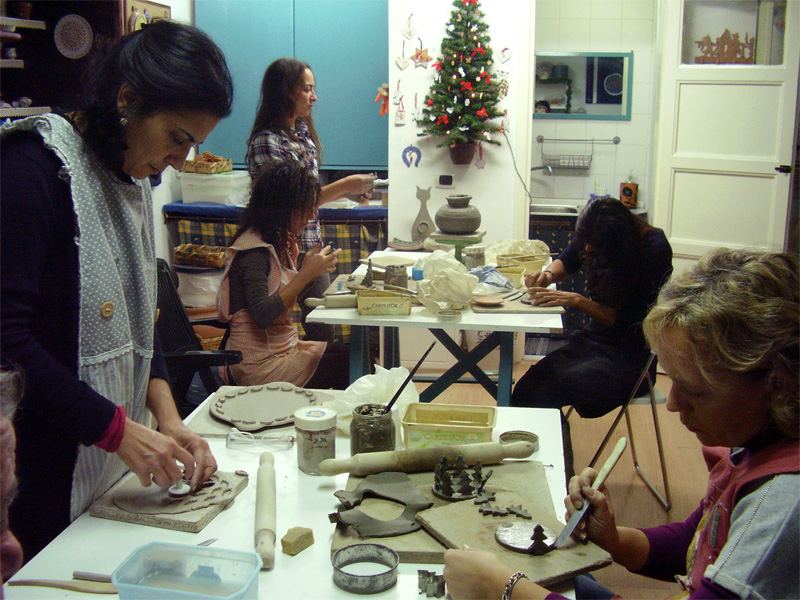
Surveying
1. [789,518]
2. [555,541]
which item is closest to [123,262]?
[555,541]

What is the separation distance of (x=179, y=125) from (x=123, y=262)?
0.32 metres

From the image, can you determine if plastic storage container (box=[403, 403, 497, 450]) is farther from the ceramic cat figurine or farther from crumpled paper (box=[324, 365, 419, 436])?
the ceramic cat figurine

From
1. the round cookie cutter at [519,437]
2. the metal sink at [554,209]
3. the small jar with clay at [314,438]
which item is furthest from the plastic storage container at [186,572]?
the metal sink at [554,209]

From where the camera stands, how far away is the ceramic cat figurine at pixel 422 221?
184 inches

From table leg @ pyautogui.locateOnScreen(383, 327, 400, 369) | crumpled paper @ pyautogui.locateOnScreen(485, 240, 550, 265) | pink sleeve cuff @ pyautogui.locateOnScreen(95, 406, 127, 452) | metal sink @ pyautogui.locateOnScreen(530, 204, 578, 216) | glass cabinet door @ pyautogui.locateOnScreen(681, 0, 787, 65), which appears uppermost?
glass cabinet door @ pyautogui.locateOnScreen(681, 0, 787, 65)

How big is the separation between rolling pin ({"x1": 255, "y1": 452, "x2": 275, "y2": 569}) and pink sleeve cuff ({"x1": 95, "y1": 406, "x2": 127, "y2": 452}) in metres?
0.28

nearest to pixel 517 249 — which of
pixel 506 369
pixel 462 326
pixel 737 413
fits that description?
pixel 506 369

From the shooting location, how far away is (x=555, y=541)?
129 centimetres

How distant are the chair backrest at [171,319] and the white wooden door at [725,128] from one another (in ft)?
10.7

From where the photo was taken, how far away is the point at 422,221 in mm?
4688

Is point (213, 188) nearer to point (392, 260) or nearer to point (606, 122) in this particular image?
point (392, 260)

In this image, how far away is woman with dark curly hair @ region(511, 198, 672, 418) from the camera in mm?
2934

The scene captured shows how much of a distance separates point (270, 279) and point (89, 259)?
155 cm

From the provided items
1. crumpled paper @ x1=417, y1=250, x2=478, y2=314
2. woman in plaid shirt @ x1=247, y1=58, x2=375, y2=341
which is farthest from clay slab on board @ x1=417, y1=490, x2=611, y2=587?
woman in plaid shirt @ x1=247, y1=58, x2=375, y2=341
